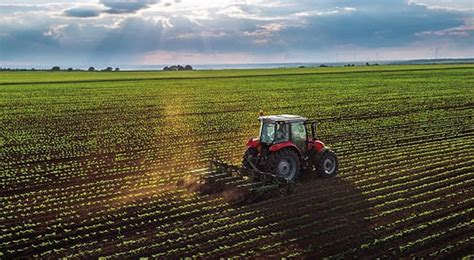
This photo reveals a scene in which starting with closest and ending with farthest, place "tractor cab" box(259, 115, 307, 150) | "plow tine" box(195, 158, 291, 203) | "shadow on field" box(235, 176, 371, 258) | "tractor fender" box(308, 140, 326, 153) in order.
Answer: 1. "shadow on field" box(235, 176, 371, 258)
2. "plow tine" box(195, 158, 291, 203)
3. "tractor cab" box(259, 115, 307, 150)
4. "tractor fender" box(308, 140, 326, 153)

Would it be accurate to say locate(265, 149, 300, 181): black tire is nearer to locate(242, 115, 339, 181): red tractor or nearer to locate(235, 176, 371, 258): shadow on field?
locate(242, 115, 339, 181): red tractor

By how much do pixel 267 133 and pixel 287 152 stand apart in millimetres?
921

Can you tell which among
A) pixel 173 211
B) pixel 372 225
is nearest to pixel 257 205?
pixel 173 211

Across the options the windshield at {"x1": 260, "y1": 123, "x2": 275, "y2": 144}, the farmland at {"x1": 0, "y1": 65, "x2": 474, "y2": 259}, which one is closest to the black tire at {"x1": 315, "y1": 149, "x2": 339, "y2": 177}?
the farmland at {"x1": 0, "y1": 65, "x2": 474, "y2": 259}

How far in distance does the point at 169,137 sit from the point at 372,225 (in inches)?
566

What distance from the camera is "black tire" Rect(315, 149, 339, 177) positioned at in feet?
50.4

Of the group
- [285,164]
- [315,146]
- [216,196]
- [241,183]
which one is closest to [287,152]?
[285,164]

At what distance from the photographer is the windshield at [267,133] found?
49.2 ft

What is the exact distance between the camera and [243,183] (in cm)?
1448

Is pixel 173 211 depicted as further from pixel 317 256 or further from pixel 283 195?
pixel 317 256

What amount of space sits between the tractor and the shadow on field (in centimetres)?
41

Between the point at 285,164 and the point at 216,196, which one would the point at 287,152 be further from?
the point at 216,196

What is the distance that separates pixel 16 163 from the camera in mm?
19078

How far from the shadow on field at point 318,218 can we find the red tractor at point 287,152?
505mm
